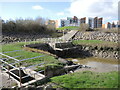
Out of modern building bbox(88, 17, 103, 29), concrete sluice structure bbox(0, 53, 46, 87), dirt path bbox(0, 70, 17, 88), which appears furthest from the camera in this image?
modern building bbox(88, 17, 103, 29)

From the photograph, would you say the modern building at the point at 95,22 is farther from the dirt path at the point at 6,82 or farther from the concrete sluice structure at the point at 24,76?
the dirt path at the point at 6,82

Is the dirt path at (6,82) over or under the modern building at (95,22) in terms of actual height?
under

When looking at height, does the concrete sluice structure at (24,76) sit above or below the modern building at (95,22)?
below

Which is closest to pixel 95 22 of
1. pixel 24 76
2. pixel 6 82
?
pixel 24 76

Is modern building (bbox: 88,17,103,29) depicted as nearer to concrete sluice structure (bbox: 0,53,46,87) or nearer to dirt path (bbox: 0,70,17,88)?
concrete sluice structure (bbox: 0,53,46,87)

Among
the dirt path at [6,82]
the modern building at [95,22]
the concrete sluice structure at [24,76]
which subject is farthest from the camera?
the modern building at [95,22]

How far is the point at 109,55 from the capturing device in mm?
16250

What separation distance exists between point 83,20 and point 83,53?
5576cm

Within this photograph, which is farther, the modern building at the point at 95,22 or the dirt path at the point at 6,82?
the modern building at the point at 95,22

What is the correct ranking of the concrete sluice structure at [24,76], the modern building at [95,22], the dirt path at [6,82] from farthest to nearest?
the modern building at [95,22], the dirt path at [6,82], the concrete sluice structure at [24,76]

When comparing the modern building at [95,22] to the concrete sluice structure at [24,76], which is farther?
the modern building at [95,22]

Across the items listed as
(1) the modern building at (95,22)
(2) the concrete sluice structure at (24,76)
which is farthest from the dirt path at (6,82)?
(1) the modern building at (95,22)

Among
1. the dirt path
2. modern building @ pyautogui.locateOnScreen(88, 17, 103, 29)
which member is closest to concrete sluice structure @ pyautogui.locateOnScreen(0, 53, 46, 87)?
the dirt path

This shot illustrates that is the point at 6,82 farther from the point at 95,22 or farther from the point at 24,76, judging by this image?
the point at 95,22
